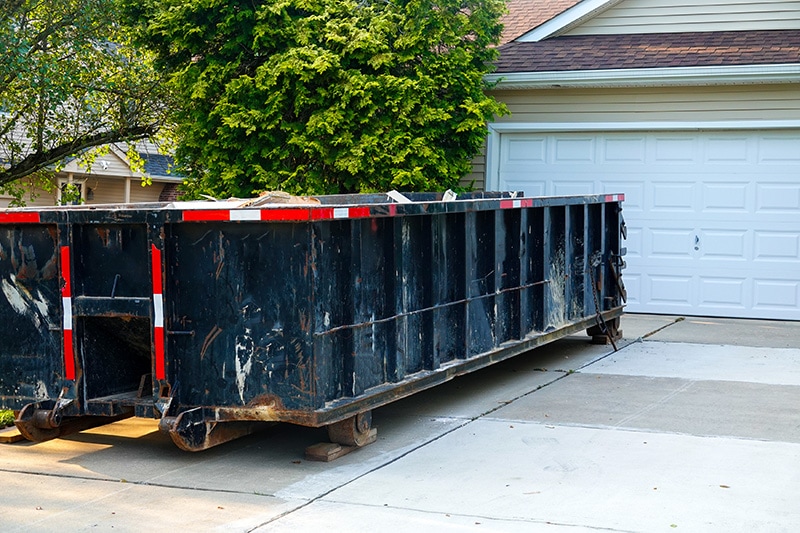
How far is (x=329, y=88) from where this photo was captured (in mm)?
13828

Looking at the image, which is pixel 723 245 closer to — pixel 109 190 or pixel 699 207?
pixel 699 207

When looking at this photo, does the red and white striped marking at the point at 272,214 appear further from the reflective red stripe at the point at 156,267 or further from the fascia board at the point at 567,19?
the fascia board at the point at 567,19

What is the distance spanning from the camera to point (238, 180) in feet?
47.2

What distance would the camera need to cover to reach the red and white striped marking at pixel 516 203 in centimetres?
901

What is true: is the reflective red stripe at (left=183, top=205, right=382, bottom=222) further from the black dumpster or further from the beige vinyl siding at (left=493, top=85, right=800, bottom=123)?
the beige vinyl siding at (left=493, top=85, right=800, bottom=123)

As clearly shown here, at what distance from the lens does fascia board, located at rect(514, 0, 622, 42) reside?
15.6m

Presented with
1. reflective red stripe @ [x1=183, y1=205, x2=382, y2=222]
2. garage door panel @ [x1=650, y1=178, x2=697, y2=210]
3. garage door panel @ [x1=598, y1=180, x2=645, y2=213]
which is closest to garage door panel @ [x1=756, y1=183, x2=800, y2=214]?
garage door panel @ [x1=650, y1=178, x2=697, y2=210]

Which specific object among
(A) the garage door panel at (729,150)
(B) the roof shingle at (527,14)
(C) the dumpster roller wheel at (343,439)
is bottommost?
(C) the dumpster roller wheel at (343,439)

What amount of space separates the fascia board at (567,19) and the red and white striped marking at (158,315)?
10381mm

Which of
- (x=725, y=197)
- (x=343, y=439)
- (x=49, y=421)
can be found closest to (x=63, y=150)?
(x=725, y=197)

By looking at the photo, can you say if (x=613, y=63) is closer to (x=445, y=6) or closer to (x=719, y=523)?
(x=445, y=6)

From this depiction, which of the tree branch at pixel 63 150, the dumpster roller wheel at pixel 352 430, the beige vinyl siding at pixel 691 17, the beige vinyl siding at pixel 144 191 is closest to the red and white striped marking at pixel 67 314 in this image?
the dumpster roller wheel at pixel 352 430

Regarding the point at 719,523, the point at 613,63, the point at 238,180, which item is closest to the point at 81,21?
the point at 238,180

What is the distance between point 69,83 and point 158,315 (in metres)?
9.24
